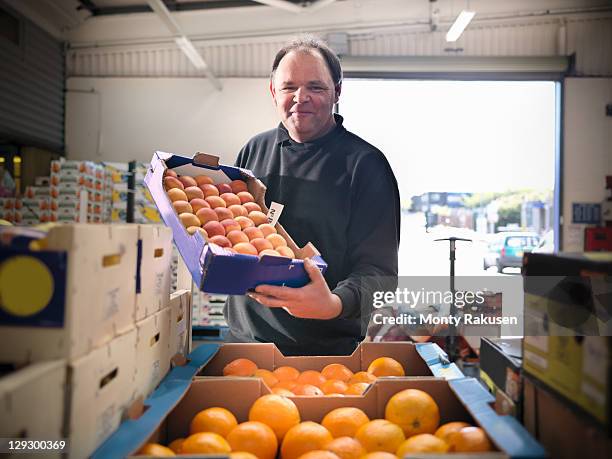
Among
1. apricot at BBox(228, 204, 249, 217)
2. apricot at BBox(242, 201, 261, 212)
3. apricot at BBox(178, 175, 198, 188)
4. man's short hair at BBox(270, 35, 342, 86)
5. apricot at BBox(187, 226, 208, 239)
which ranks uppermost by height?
man's short hair at BBox(270, 35, 342, 86)

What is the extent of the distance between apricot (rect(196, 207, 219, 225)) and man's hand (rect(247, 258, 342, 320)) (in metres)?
0.26

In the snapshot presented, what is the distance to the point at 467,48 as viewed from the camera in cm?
654

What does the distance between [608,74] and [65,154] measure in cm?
719

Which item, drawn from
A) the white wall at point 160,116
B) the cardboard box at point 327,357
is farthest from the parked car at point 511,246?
the cardboard box at point 327,357

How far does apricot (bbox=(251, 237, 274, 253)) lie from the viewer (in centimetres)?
153

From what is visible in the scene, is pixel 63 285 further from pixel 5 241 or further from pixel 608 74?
pixel 608 74

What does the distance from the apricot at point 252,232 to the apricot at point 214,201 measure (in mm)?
135

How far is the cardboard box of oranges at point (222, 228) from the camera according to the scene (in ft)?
4.50

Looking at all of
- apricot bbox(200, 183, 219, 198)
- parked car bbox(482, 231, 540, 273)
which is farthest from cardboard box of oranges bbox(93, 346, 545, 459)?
parked car bbox(482, 231, 540, 273)

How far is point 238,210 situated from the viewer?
65.8 inches

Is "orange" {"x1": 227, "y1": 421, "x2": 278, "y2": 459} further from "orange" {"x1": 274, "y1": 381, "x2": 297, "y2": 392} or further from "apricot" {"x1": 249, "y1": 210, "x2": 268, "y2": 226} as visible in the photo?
"apricot" {"x1": 249, "y1": 210, "x2": 268, "y2": 226}

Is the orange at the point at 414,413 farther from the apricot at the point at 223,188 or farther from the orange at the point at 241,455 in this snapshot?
the apricot at the point at 223,188

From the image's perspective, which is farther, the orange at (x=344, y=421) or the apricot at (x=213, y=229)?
the apricot at (x=213, y=229)

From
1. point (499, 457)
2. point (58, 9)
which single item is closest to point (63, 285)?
point (499, 457)
